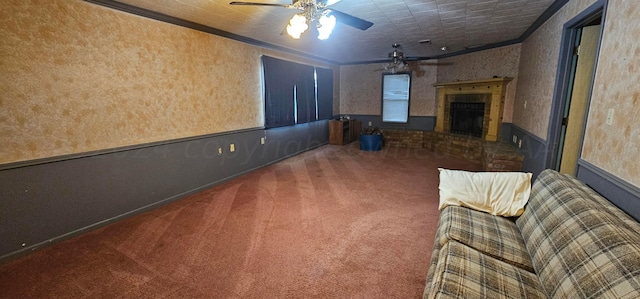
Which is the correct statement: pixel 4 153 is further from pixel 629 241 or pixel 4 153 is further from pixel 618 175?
pixel 618 175

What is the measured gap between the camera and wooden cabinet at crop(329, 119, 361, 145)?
22.8 feet

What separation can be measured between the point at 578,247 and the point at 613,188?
71cm

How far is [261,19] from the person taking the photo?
3.26m

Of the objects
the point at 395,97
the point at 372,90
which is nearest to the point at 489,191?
the point at 395,97

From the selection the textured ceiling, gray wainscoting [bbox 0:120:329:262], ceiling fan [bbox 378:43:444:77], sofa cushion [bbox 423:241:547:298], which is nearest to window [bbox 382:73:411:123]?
ceiling fan [bbox 378:43:444:77]

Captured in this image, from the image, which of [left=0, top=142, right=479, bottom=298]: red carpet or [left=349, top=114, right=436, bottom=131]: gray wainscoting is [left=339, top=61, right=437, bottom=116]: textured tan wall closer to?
[left=349, top=114, right=436, bottom=131]: gray wainscoting

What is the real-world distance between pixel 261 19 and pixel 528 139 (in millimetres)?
3855

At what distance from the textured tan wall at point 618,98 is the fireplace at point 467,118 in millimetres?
3746

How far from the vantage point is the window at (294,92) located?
4883mm

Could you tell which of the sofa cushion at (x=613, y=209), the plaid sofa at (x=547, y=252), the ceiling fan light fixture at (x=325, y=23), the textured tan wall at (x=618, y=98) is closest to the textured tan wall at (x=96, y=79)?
the ceiling fan light fixture at (x=325, y=23)

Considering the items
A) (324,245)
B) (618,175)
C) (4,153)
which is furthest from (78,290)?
(618,175)

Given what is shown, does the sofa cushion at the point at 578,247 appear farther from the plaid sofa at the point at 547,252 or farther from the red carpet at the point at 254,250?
the red carpet at the point at 254,250

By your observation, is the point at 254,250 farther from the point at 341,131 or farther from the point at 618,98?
the point at 341,131

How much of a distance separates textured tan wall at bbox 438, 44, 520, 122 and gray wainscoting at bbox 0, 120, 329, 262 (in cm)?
480
